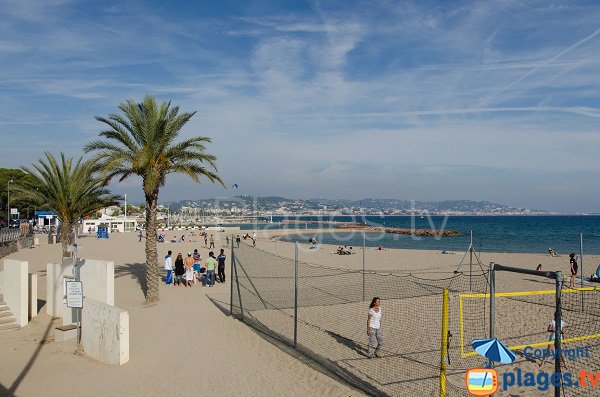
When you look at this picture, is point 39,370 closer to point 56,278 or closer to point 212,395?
point 212,395

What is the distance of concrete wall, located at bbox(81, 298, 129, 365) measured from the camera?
32.2ft

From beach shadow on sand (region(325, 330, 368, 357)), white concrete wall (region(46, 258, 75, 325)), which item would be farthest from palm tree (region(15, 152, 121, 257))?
beach shadow on sand (region(325, 330, 368, 357))

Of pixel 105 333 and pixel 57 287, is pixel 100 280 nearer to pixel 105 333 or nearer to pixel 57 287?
pixel 105 333

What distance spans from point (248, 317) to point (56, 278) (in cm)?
611

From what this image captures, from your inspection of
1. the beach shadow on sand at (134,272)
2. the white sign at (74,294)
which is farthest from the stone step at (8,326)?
the beach shadow on sand at (134,272)

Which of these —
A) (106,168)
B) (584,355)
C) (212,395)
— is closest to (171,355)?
(212,395)

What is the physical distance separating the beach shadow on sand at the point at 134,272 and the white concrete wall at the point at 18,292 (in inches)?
199

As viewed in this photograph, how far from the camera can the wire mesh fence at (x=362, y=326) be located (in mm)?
9000

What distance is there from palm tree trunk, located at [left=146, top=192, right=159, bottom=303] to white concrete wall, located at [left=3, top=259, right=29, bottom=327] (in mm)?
3677

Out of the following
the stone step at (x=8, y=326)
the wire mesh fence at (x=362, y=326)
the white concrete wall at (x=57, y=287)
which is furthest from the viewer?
the white concrete wall at (x=57, y=287)

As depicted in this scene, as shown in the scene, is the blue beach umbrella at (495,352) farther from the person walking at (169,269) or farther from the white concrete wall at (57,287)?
the person walking at (169,269)

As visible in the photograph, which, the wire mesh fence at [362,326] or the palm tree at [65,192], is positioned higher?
the palm tree at [65,192]

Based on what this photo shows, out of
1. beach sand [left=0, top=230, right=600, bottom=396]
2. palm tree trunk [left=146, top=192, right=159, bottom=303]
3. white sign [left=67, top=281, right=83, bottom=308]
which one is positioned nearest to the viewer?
beach sand [left=0, top=230, right=600, bottom=396]

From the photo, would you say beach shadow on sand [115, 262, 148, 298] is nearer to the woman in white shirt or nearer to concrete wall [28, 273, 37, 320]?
concrete wall [28, 273, 37, 320]
